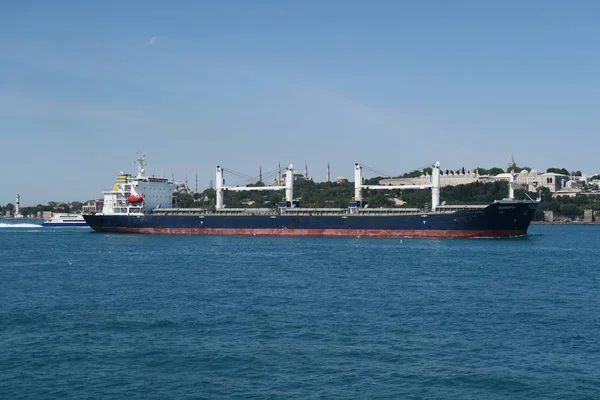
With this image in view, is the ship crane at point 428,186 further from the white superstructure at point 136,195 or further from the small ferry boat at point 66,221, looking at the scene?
the small ferry boat at point 66,221

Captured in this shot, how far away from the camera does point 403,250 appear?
162ft

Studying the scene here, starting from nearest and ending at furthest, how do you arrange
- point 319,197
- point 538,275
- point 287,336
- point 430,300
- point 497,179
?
point 287,336 < point 430,300 < point 538,275 < point 319,197 < point 497,179

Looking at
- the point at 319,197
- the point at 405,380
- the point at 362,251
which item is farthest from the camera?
the point at 319,197

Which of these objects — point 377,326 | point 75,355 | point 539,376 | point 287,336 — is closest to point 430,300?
point 377,326

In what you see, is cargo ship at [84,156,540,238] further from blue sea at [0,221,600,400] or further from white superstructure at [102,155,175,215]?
blue sea at [0,221,600,400]

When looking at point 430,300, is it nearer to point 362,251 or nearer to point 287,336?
point 287,336

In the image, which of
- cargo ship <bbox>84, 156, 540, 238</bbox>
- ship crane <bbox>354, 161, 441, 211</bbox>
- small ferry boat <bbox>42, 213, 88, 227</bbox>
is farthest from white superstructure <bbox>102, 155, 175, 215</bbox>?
small ferry boat <bbox>42, 213, 88, 227</bbox>

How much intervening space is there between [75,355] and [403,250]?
34.1 meters

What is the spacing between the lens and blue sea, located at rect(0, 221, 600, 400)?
51.1ft

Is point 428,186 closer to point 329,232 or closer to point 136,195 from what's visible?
point 329,232

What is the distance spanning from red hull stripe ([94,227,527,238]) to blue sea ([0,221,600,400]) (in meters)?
21.5

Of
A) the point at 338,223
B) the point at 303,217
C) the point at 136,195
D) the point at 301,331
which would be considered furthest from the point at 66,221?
the point at 301,331

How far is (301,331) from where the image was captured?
67.4 feet

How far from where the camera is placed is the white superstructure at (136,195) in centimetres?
7369
